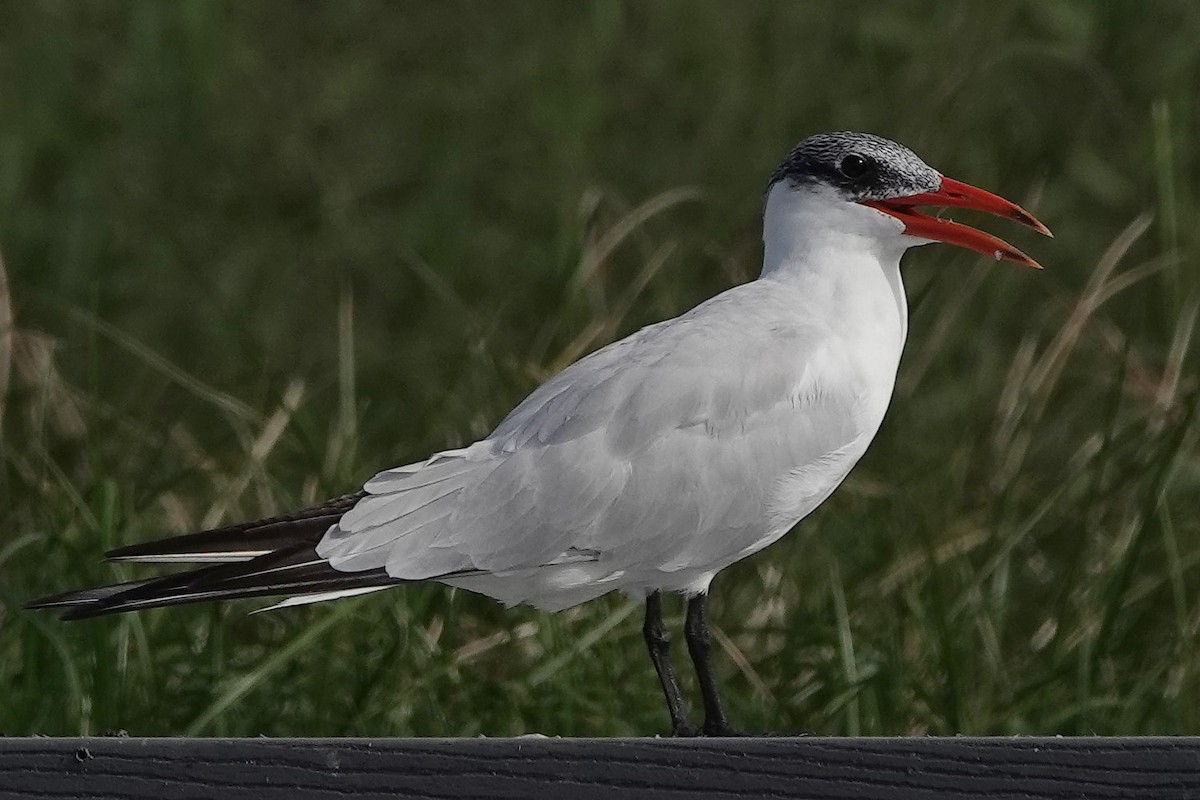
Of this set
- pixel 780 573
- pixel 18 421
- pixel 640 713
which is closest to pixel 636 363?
pixel 640 713

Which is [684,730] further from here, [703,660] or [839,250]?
[839,250]

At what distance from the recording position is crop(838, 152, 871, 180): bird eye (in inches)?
118

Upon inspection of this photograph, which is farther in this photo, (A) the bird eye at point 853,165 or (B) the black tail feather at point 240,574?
(A) the bird eye at point 853,165

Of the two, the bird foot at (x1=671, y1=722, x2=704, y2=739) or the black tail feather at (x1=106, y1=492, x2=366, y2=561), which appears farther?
the bird foot at (x1=671, y1=722, x2=704, y2=739)

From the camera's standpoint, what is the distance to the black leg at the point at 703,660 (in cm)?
279

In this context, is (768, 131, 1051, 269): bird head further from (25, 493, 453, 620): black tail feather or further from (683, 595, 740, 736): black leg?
(25, 493, 453, 620): black tail feather

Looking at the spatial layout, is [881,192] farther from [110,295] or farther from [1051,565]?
[110,295]

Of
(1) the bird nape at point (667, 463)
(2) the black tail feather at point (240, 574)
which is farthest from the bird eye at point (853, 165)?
(2) the black tail feather at point (240, 574)

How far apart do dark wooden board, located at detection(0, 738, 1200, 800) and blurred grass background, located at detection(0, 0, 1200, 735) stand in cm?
132

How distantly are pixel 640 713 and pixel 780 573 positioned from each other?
0.64 metres

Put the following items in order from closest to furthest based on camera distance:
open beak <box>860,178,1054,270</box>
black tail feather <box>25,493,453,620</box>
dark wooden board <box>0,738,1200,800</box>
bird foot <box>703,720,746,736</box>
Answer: dark wooden board <box>0,738,1200,800</box> → black tail feather <box>25,493,453,620</box> → bird foot <box>703,720,746,736</box> → open beak <box>860,178,1054,270</box>

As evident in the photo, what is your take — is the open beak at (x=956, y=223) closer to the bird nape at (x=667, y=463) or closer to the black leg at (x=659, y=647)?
the bird nape at (x=667, y=463)

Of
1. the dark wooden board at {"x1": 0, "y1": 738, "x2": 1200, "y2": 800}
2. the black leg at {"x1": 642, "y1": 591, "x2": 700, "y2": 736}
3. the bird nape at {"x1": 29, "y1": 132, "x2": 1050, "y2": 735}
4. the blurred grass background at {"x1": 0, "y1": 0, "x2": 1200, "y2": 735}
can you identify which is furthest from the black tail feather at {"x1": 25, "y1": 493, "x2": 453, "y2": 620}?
the blurred grass background at {"x1": 0, "y1": 0, "x2": 1200, "y2": 735}

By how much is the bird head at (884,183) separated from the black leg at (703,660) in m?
0.64
